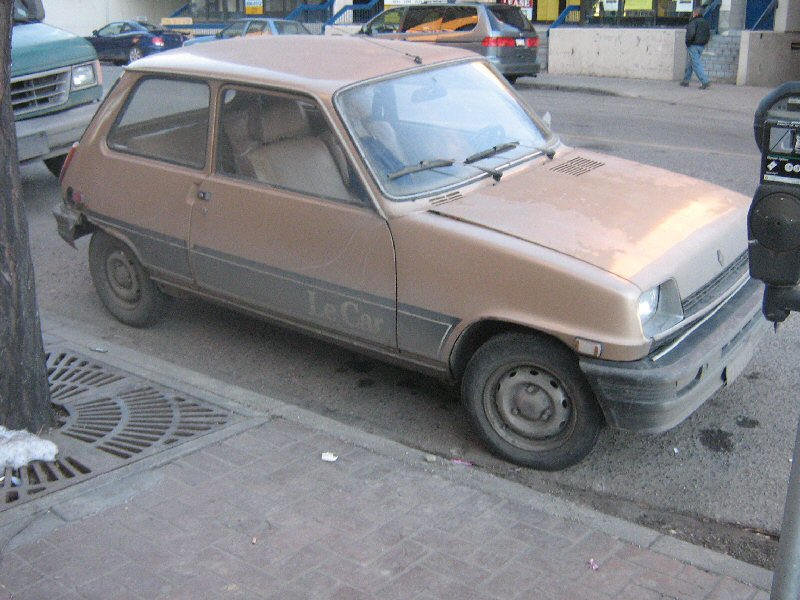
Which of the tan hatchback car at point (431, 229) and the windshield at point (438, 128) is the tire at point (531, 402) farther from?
the windshield at point (438, 128)

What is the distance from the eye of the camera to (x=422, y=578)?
139 inches

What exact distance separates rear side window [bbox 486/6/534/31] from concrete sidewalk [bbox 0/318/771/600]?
15.8m

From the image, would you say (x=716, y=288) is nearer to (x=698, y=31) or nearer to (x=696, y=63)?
(x=698, y=31)

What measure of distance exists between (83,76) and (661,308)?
7.39 meters

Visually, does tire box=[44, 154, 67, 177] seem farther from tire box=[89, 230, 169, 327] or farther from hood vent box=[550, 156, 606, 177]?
hood vent box=[550, 156, 606, 177]

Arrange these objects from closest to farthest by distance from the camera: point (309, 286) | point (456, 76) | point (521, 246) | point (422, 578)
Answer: point (422, 578) < point (521, 246) < point (309, 286) < point (456, 76)

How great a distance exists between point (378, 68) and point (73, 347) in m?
2.50

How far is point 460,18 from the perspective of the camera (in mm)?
18891

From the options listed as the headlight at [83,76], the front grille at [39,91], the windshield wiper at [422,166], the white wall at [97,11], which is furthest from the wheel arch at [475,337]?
the white wall at [97,11]

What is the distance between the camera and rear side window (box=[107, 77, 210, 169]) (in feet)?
18.4

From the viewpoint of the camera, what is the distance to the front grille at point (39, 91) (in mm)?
9055

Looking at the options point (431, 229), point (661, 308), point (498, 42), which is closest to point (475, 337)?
point (431, 229)

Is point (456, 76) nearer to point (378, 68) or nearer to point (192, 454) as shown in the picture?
point (378, 68)

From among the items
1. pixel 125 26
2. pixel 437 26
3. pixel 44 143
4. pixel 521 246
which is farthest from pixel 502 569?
pixel 125 26
